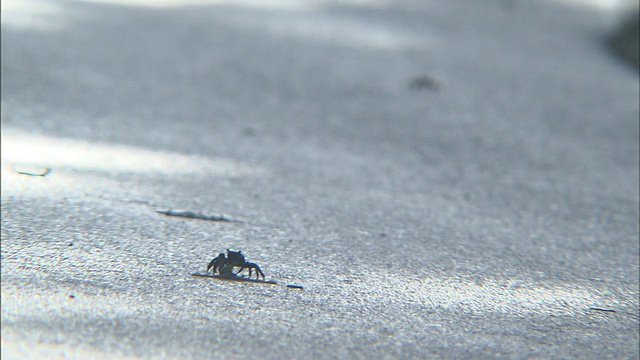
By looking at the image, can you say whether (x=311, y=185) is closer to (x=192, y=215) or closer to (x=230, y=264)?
(x=192, y=215)

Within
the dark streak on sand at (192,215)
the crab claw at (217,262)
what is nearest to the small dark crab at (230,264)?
the crab claw at (217,262)

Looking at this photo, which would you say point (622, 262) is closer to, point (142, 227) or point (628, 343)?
point (628, 343)

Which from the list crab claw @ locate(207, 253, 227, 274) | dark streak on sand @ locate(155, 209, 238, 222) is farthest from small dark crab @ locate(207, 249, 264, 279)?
dark streak on sand @ locate(155, 209, 238, 222)

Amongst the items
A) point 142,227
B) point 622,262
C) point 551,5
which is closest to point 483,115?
point 622,262

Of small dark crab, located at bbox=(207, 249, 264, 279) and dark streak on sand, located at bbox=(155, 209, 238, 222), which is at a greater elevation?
dark streak on sand, located at bbox=(155, 209, 238, 222)

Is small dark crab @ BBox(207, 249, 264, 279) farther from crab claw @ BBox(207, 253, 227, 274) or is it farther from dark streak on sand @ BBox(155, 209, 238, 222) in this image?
dark streak on sand @ BBox(155, 209, 238, 222)

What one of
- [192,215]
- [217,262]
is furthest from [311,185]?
[217,262]

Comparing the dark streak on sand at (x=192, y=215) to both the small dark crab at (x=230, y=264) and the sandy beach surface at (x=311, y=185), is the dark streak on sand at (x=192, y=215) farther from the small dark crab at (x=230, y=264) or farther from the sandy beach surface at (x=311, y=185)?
the small dark crab at (x=230, y=264)

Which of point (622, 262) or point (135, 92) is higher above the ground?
point (135, 92)
